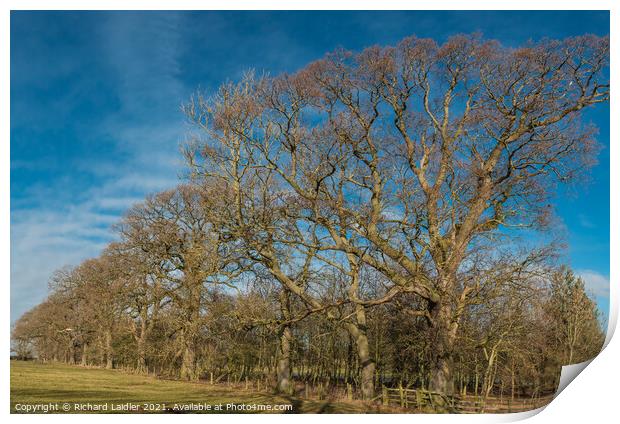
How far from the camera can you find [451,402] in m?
10.0

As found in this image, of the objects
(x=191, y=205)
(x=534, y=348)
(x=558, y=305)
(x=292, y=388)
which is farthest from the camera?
(x=191, y=205)

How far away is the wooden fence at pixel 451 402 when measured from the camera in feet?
29.8

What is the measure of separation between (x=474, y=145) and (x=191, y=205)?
359 inches

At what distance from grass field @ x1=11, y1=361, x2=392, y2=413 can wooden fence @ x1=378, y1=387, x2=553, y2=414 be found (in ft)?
2.06

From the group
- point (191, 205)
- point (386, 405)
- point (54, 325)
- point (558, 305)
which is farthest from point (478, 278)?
point (54, 325)

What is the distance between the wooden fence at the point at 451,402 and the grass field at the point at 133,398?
0.63 meters

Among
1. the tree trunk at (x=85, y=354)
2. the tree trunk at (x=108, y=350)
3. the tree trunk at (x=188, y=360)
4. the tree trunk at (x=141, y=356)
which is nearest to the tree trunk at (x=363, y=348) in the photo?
the tree trunk at (x=188, y=360)

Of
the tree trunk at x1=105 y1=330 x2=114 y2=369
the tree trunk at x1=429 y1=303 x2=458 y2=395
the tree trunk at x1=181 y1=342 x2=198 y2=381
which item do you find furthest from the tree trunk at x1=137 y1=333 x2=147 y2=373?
the tree trunk at x1=429 y1=303 x2=458 y2=395

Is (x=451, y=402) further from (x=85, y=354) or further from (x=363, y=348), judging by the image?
(x=85, y=354)

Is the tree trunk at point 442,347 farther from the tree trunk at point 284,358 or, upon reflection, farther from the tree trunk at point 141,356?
the tree trunk at point 141,356

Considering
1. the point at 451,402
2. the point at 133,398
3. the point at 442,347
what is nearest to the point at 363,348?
the point at 442,347
